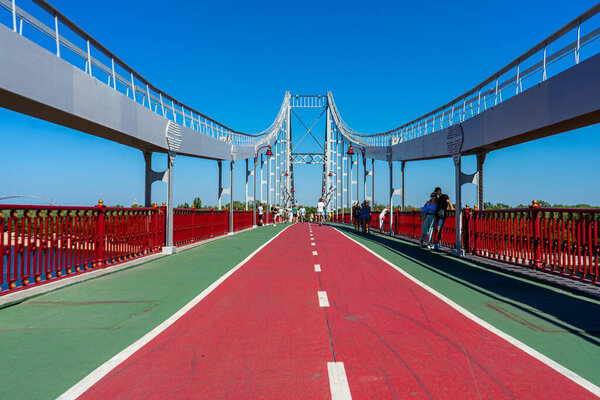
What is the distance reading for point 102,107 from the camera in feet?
31.0

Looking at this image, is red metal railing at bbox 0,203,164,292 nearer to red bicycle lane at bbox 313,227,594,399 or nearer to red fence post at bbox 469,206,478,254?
red bicycle lane at bbox 313,227,594,399

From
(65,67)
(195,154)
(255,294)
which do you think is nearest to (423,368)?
(255,294)

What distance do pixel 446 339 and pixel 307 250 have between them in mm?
9422

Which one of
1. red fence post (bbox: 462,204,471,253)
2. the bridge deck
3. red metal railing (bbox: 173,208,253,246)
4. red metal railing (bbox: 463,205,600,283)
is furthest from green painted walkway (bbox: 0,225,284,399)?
red fence post (bbox: 462,204,471,253)

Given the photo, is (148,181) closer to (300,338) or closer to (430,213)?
(430,213)

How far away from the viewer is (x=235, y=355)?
4.03 m

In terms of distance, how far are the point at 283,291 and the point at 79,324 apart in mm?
3053

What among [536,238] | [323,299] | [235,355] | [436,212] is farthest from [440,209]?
[235,355]

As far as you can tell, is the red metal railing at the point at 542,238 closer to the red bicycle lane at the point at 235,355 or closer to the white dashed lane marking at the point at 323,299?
the white dashed lane marking at the point at 323,299

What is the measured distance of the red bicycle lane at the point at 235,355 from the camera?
3262 millimetres

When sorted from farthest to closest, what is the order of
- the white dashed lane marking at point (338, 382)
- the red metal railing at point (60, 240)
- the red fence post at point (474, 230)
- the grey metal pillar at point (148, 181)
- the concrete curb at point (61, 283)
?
the grey metal pillar at point (148, 181)
the red fence post at point (474, 230)
the red metal railing at point (60, 240)
the concrete curb at point (61, 283)
the white dashed lane marking at point (338, 382)

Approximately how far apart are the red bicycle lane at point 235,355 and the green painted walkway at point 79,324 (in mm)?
368

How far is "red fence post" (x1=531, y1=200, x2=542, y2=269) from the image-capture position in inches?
373

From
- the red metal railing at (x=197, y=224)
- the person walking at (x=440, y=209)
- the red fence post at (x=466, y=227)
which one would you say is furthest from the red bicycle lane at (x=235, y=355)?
the person walking at (x=440, y=209)
